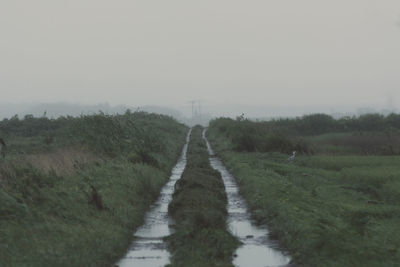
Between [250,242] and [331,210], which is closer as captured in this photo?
[250,242]

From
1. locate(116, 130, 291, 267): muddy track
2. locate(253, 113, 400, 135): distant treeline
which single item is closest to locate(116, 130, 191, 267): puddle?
locate(116, 130, 291, 267): muddy track

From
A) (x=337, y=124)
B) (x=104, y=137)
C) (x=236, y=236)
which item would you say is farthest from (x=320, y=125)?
(x=236, y=236)

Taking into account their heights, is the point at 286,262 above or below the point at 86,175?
below

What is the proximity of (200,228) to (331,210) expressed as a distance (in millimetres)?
4680

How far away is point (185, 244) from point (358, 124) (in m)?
58.7

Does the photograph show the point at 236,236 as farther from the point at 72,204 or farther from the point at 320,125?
the point at 320,125

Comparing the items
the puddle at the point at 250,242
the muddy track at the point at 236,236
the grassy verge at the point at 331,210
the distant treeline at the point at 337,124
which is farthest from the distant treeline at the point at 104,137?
the distant treeline at the point at 337,124

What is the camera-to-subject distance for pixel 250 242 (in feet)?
44.3

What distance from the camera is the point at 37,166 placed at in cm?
1730

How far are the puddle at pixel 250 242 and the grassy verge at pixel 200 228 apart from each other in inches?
11.3

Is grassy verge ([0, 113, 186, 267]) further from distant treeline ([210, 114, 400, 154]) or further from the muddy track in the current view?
distant treeline ([210, 114, 400, 154])

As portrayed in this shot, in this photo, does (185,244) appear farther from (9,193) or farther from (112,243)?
(9,193)

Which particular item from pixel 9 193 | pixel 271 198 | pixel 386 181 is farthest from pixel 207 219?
pixel 386 181

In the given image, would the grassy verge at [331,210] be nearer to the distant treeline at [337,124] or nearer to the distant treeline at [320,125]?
the distant treeline at [320,125]
